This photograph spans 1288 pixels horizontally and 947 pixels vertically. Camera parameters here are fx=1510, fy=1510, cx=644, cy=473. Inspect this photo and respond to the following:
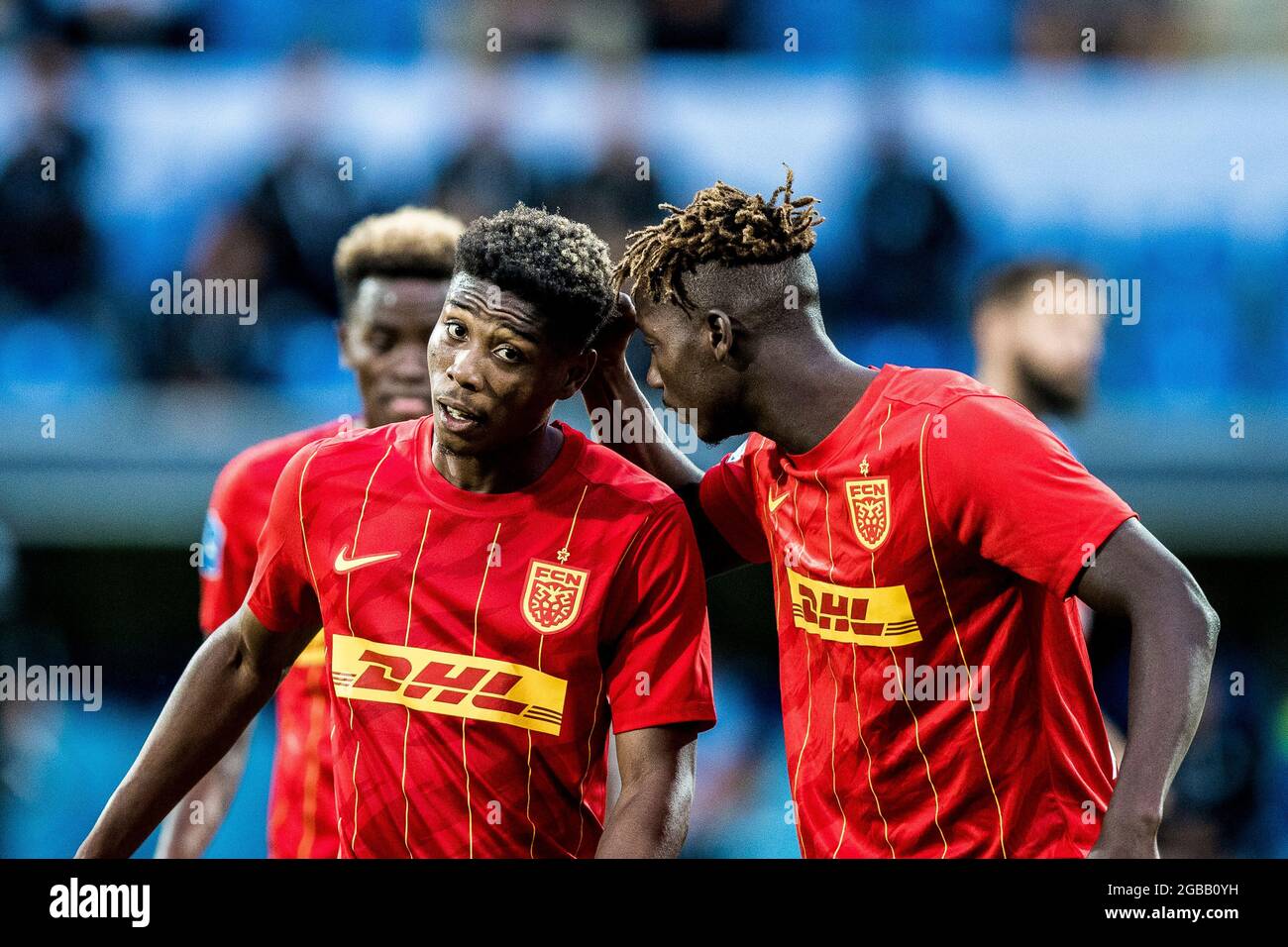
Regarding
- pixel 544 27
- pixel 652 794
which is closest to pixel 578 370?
pixel 652 794

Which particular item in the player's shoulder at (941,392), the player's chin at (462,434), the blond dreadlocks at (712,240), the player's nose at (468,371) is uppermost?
the blond dreadlocks at (712,240)

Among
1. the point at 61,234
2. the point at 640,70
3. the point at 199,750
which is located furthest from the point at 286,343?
the point at 199,750

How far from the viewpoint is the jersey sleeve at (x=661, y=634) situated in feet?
8.59

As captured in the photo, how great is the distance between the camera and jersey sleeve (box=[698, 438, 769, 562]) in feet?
10.3

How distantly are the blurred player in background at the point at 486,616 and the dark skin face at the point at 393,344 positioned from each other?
108cm

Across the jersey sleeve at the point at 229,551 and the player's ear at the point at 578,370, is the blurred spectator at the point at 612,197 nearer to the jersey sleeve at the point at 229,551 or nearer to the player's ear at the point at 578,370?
the jersey sleeve at the point at 229,551

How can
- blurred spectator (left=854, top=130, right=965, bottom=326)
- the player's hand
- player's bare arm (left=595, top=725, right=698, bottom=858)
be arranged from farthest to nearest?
blurred spectator (left=854, top=130, right=965, bottom=326)
the player's hand
player's bare arm (left=595, top=725, right=698, bottom=858)

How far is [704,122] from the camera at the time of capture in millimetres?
7586

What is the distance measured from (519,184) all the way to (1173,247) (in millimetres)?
3273

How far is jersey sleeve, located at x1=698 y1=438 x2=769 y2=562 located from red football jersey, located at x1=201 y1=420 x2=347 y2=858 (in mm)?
1174

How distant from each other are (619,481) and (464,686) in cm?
47

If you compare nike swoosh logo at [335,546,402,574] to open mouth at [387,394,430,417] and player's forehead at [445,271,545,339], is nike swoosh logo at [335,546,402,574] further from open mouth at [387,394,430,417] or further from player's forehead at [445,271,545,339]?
open mouth at [387,394,430,417]

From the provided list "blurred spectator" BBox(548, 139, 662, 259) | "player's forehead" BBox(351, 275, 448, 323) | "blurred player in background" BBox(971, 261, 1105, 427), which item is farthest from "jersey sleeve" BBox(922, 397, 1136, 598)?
"blurred spectator" BBox(548, 139, 662, 259)

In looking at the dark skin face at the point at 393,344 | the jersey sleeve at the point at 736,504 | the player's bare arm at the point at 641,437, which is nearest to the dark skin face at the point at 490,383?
the player's bare arm at the point at 641,437
